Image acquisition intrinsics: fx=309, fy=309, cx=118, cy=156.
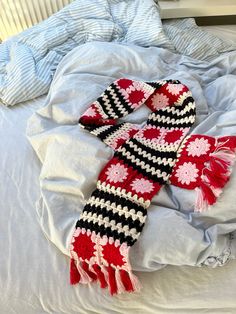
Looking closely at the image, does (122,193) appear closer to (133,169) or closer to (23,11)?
(133,169)

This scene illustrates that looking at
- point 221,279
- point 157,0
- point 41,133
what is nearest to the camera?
point 221,279

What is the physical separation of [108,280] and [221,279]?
0.26 metres

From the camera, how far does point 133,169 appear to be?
83 centimetres

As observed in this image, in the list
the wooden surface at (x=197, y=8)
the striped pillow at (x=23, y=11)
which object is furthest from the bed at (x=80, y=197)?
the striped pillow at (x=23, y=11)

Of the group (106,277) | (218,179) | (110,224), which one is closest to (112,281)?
(106,277)

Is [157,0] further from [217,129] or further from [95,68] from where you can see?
[217,129]

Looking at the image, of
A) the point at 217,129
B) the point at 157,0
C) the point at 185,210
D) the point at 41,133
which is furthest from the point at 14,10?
the point at 185,210

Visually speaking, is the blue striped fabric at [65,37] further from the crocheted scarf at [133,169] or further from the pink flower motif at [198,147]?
the pink flower motif at [198,147]

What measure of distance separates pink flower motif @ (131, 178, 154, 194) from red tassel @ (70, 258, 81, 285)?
0.23 meters

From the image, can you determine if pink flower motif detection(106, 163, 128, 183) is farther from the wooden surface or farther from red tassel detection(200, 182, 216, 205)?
the wooden surface

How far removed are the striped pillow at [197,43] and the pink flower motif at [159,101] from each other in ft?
1.12

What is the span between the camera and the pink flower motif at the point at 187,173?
30.6 inches

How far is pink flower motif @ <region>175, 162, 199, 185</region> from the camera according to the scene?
2.55 feet

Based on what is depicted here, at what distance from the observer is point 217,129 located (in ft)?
2.76
